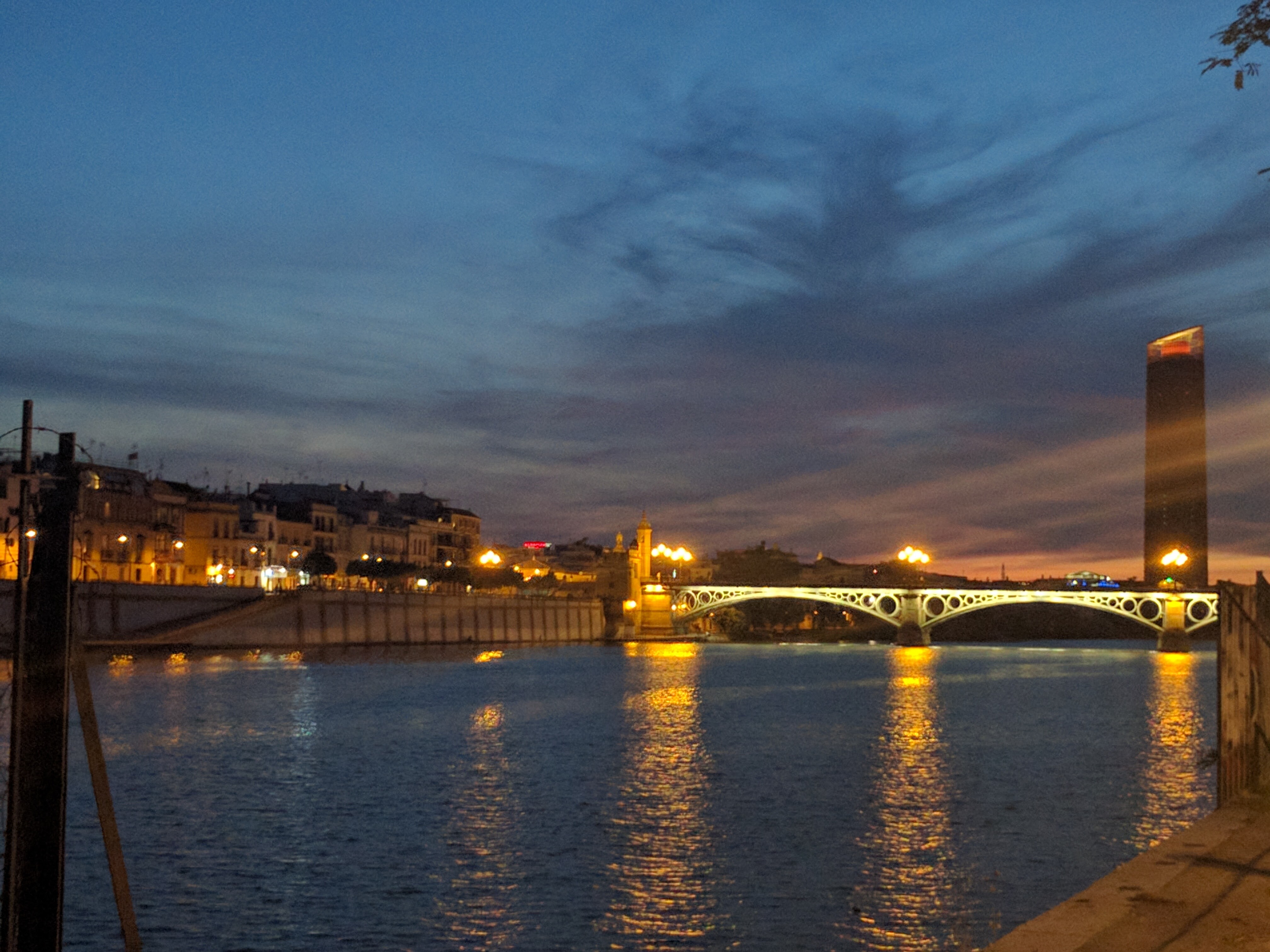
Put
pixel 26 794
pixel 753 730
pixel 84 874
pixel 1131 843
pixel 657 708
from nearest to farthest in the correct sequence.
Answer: pixel 26 794
pixel 84 874
pixel 1131 843
pixel 753 730
pixel 657 708

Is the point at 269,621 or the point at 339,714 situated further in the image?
the point at 269,621

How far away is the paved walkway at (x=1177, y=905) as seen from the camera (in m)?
12.2

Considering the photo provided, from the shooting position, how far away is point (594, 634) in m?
177

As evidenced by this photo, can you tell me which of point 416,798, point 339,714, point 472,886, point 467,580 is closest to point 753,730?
point 339,714

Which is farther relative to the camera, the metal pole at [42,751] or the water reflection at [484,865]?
the water reflection at [484,865]

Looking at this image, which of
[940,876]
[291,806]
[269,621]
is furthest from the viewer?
[269,621]

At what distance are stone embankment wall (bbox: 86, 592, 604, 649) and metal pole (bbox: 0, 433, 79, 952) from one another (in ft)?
265

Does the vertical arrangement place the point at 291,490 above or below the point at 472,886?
above

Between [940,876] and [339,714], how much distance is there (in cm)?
3969

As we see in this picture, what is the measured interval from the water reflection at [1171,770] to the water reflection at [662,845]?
10177 millimetres

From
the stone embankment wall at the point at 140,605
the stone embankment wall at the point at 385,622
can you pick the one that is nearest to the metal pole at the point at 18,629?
the stone embankment wall at the point at 140,605

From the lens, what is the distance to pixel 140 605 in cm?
9794

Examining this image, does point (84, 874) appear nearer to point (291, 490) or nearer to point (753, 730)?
point (753, 730)

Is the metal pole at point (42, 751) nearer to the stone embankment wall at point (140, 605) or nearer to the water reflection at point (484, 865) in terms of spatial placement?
the water reflection at point (484, 865)
